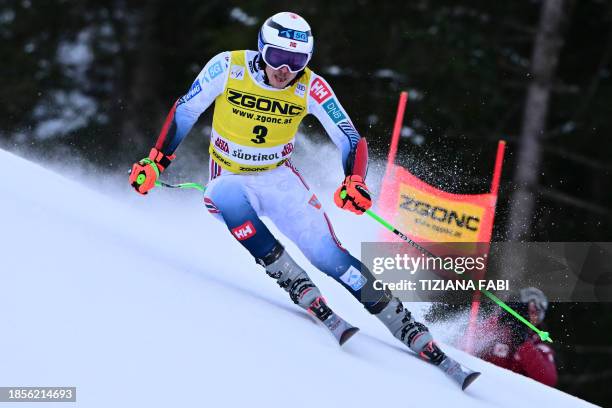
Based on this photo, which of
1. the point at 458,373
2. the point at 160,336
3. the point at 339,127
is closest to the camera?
the point at 160,336

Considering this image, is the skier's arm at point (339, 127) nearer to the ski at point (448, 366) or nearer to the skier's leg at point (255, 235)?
the skier's leg at point (255, 235)

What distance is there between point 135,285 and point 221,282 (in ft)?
3.30

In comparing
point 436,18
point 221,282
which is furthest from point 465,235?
point 436,18

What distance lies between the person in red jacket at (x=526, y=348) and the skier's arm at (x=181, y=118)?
2854mm

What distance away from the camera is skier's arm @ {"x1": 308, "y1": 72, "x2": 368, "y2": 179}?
5359 millimetres

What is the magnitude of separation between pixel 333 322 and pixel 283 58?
4.48 feet

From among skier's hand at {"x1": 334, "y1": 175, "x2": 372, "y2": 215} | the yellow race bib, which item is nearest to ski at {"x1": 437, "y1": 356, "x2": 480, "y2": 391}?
skier's hand at {"x1": 334, "y1": 175, "x2": 372, "y2": 215}

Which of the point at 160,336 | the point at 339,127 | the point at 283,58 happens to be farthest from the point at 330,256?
the point at 160,336

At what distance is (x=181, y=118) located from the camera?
5.45 metres

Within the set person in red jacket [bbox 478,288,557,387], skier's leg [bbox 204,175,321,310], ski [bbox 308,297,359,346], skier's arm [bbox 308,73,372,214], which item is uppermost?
skier's arm [bbox 308,73,372,214]

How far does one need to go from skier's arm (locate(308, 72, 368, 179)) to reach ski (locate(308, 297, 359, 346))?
28.5 inches

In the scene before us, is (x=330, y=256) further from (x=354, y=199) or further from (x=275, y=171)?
(x=275, y=171)

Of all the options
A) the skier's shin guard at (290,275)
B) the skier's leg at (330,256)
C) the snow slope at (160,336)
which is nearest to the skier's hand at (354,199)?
the skier's leg at (330,256)

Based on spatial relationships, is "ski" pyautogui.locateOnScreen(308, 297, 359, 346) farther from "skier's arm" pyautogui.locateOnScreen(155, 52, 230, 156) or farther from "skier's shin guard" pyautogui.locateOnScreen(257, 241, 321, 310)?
"skier's arm" pyautogui.locateOnScreen(155, 52, 230, 156)
